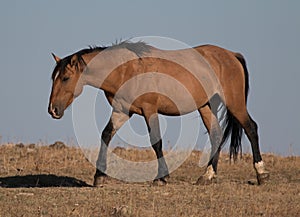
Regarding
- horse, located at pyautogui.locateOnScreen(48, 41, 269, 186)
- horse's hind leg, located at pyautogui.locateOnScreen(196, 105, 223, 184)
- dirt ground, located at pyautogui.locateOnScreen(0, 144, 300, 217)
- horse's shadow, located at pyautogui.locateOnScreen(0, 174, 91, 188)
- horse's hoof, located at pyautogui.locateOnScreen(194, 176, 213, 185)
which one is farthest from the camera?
horse's shadow, located at pyautogui.locateOnScreen(0, 174, 91, 188)

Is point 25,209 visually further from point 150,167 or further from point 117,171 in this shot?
point 150,167

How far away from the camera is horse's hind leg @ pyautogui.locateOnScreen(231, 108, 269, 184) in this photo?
36.9ft

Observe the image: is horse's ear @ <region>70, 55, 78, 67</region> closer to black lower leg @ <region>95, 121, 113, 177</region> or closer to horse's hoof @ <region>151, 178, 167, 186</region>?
black lower leg @ <region>95, 121, 113, 177</region>

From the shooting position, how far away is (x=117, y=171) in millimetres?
13539

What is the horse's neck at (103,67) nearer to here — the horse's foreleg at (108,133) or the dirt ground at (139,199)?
the horse's foreleg at (108,133)

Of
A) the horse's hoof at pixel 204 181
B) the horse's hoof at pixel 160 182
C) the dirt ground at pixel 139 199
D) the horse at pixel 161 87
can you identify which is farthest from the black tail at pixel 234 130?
the horse's hoof at pixel 160 182

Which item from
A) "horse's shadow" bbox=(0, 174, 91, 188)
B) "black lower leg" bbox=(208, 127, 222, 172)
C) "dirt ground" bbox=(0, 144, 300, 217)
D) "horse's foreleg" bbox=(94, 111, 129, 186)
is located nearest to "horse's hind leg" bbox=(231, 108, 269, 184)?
"dirt ground" bbox=(0, 144, 300, 217)

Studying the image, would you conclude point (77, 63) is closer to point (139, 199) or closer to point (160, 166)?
point (160, 166)

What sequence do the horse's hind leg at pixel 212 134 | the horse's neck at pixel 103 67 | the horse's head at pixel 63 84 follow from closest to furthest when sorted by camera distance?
1. the horse's head at pixel 63 84
2. the horse's neck at pixel 103 67
3. the horse's hind leg at pixel 212 134

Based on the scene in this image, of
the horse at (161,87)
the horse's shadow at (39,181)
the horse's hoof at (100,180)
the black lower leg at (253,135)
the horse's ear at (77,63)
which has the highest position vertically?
the horse's ear at (77,63)

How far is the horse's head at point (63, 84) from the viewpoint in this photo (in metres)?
10.7

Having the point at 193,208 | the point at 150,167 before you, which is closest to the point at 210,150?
the point at 150,167

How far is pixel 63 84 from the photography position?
35.3 feet

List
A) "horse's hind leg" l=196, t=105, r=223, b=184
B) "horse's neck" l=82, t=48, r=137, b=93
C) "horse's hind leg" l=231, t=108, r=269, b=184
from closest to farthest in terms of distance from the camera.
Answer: "horse's neck" l=82, t=48, r=137, b=93, "horse's hind leg" l=231, t=108, r=269, b=184, "horse's hind leg" l=196, t=105, r=223, b=184
